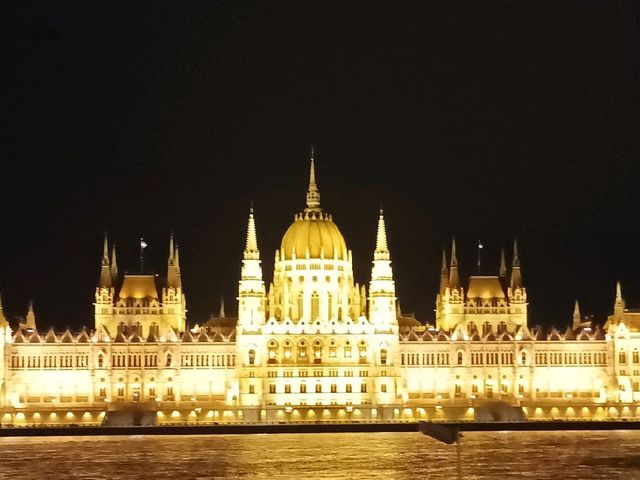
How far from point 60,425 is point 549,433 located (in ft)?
143

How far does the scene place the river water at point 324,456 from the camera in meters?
132

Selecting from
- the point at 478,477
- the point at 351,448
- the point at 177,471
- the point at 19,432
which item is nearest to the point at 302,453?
the point at 351,448

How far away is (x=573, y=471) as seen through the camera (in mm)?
132625

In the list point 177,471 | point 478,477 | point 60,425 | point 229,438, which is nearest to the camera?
point 478,477

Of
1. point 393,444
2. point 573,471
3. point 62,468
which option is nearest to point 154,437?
point 393,444

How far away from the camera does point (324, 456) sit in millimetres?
147375

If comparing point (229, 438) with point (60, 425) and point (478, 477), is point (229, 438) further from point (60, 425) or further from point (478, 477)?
point (478, 477)

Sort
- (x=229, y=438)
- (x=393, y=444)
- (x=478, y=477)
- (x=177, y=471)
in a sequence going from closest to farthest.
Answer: (x=478, y=477), (x=177, y=471), (x=393, y=444), (x=229, y=438)

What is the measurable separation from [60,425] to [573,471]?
71.6 meters

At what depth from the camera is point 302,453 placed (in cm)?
15088

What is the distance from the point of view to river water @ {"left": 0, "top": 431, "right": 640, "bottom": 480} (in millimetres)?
131500

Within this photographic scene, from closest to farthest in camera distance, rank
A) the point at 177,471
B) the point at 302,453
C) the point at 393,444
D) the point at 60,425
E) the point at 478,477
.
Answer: the point at 478,477 < the point at 177,471 < the point at 302,453 < the point at 393,444 < the point at 60,425

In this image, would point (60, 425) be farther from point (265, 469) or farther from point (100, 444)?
point (265, 469)

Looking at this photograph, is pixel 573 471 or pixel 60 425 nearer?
pixel 573 471
